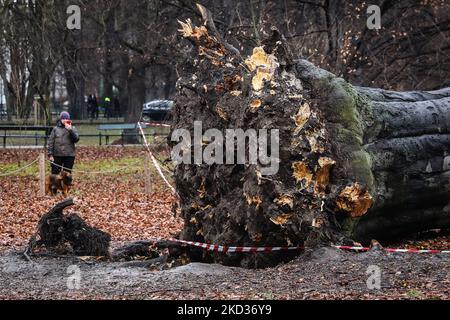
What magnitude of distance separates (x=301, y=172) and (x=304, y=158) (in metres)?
0.16

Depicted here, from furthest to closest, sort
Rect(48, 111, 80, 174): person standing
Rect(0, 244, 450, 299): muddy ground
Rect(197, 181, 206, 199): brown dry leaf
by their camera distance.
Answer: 1. Rect(48, 111, 80, 174): person standing
2. Rect(197, 181, 206, 199): brown dry leaf
3. Rect(0, 244, 450, 299): muddy ground

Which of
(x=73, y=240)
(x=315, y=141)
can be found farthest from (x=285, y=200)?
(x=73, y=240)

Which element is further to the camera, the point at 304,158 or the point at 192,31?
the point at 192,31

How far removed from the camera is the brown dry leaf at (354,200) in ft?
33.9

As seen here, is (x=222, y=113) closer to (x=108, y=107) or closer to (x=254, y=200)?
(x=254, y=200)

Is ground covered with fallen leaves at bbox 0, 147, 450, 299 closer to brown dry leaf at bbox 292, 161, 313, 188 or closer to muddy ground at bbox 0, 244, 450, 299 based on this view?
muddy ground at bbox 0, 244, 450, 299

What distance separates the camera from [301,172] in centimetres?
1009

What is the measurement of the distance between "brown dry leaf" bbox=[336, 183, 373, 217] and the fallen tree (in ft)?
0.04

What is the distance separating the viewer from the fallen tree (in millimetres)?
10070

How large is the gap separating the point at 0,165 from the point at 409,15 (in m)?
14.0

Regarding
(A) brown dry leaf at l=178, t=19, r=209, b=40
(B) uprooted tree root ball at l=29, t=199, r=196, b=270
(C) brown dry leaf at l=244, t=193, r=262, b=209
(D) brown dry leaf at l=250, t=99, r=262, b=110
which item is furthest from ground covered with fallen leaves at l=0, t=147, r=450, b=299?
(A) brown dry leaf at l=178, t=19, r=209, b=40

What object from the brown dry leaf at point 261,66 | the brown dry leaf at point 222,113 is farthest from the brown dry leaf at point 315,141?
the brown dry leaf at point 222,113

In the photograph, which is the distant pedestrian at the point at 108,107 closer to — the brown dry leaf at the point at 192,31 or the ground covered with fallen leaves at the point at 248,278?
the ground covered with fallen leaves at the point at 248,278

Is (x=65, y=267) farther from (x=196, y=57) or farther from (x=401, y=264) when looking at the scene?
(x=401, y=264)
